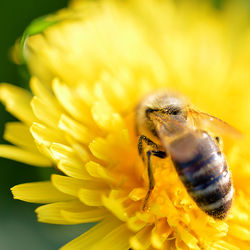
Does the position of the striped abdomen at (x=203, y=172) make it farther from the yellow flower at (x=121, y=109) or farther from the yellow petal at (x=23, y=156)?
the yellow petal at (x=23, y=156)

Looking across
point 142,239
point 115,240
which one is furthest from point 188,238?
point 115,240

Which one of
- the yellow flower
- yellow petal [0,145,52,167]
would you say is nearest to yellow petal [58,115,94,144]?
the yellow flower

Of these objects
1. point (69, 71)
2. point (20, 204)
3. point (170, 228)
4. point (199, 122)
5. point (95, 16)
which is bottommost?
point (20, 204)

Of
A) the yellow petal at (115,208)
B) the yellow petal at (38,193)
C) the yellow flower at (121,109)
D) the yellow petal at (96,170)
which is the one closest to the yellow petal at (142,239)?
the yellow flower at (121,109)

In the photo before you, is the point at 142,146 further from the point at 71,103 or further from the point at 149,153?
the point at 71,103

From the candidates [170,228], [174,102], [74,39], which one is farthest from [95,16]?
[170,228]

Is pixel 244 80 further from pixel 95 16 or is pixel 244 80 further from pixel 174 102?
pixel 95 16

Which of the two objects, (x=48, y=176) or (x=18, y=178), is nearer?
(x=48, y=176)

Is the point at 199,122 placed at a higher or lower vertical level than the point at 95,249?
higher
